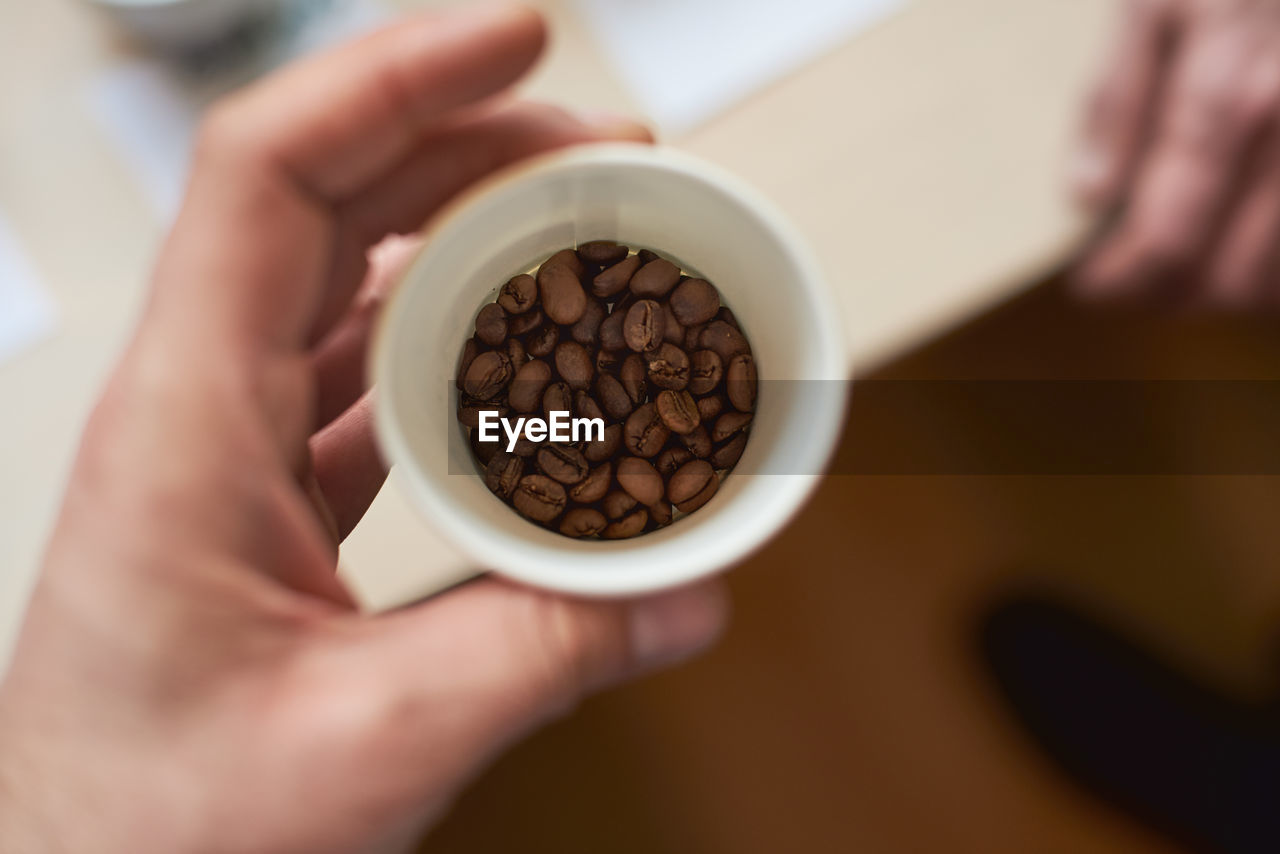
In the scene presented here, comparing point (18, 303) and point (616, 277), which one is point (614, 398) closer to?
point (616, 277)

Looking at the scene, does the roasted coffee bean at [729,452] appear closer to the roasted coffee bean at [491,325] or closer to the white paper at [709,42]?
the roasted coffee bean at [491,325]

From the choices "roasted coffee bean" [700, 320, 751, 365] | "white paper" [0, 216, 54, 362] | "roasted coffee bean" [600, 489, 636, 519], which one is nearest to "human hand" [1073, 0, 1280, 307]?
"roasted coffee bean" [700, 320, 751, 365]

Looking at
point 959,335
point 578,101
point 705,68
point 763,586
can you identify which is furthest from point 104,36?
point 959,335

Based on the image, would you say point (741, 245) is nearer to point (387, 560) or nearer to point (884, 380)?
point (387, 560)

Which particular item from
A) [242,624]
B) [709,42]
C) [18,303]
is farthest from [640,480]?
[18,303]

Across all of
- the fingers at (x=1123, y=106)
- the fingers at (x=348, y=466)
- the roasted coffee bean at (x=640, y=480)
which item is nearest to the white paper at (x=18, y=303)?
the fingers at (x=348, y=466)

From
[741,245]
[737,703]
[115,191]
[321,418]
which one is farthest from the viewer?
[737,703]

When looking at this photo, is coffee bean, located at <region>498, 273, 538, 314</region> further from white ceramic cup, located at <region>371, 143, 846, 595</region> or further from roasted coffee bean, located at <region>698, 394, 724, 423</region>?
roasted coffee bean, located at <region>698, 394, 724, 423</region>
